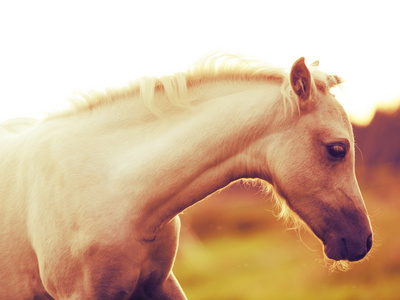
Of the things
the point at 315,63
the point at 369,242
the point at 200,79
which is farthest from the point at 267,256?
the point at 200,79

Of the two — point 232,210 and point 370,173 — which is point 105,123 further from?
point 370,173

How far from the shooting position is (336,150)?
3.28 meters

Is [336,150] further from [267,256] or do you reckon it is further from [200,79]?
[267,256]

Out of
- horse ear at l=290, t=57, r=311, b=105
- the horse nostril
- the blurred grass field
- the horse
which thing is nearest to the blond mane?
the horse

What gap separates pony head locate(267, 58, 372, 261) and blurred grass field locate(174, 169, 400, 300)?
242 cm

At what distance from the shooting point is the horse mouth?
11.1ft

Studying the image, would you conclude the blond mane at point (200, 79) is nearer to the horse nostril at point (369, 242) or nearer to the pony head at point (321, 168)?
the pony head at point (321, 168)

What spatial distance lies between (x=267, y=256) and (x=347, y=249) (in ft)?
39.5

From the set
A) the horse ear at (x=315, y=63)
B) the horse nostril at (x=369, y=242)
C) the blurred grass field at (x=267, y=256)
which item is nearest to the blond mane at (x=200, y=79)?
the horse ear at (x=315, y=63)

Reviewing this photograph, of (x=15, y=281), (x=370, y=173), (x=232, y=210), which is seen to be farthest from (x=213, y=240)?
(x=15, y=281)

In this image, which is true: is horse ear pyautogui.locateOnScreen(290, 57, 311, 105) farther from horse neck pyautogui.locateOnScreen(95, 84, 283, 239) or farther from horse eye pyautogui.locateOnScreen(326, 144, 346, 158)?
horse eye pyautogui.locateOnScreen(326, 144, 346, 158)

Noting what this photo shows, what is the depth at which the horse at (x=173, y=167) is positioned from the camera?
3324 mm

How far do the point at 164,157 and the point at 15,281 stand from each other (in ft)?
4.95

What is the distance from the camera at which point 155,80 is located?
11.9 feet
